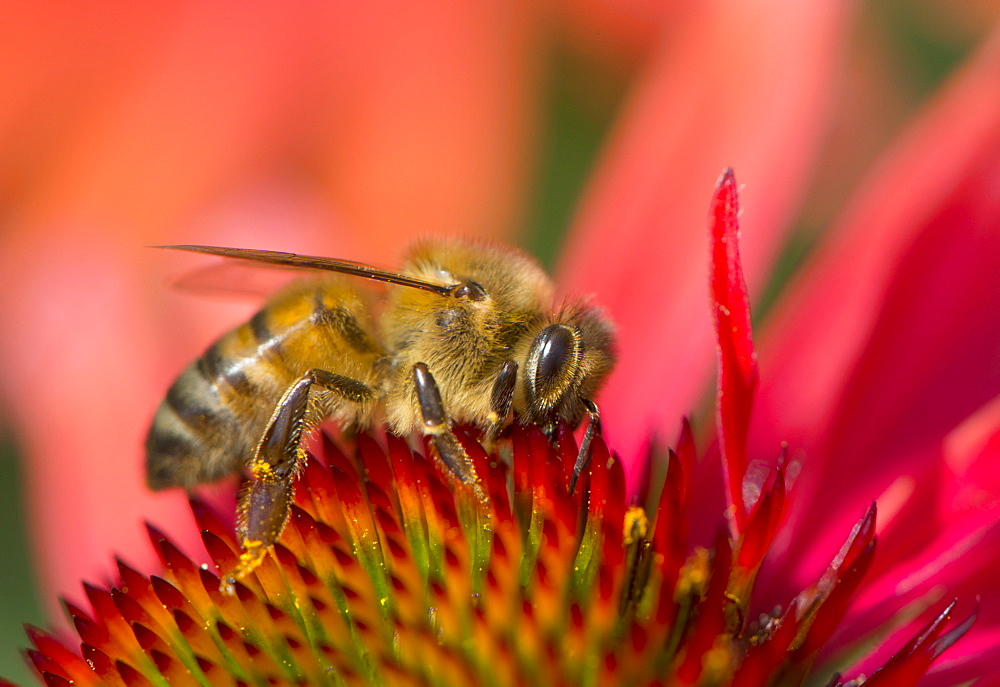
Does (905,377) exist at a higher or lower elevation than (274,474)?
higher

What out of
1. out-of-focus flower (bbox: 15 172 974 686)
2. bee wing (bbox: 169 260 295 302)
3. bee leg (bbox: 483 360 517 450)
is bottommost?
out-of-focus flower (bbox: 15 172 974 686)

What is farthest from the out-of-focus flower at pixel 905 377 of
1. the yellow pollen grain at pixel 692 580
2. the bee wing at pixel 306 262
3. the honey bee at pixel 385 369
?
the bee wing at pixel 306 262

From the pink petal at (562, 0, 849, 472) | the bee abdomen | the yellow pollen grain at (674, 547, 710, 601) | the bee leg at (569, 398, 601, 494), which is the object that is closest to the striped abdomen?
the bee abdomen

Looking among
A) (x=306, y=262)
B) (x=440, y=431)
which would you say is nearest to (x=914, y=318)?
(x=440, y=431)

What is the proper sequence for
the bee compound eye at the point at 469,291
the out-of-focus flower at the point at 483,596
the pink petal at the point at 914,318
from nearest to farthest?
the out-of-focus flower at the point at 483,596 → the bee compound eye at the point at 469,291 → the pink petal at the point at 914,318

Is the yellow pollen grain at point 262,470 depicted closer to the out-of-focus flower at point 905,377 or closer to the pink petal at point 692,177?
the out-of-focus flower at point 905,377

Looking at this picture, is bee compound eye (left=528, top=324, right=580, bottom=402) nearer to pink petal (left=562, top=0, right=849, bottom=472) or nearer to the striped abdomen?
the striped abdomen

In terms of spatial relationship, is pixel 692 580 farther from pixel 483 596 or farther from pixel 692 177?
pixel 692 177
